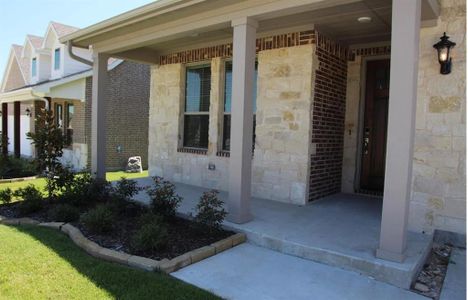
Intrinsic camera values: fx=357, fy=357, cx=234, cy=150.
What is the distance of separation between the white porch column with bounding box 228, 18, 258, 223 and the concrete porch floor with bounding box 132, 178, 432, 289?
12.7 inches

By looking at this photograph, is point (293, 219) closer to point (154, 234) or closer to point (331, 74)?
point (154, 234)

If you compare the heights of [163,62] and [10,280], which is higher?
[163,62]

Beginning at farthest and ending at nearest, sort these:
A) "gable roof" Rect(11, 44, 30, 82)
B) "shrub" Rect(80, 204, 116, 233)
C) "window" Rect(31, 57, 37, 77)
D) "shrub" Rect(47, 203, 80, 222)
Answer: "gable roof" Rect(11, 44, 30, 82) → "window" Rect(31, 57, 37, 77) → "shrub" Rect(47, 203, 80, 222) → "shrub" Rect(80, 204, 116, 233)

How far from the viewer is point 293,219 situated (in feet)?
16.0

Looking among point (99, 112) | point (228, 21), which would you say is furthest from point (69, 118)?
point (228, 21)

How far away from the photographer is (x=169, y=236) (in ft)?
13.8

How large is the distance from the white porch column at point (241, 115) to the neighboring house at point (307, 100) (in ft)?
0.05

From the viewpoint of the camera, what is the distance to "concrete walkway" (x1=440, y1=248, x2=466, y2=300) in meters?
3.16

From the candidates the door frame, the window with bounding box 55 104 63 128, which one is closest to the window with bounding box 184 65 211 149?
the door frame

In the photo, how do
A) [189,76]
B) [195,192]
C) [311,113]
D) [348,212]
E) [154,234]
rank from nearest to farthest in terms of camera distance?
[154,234] < [348,212] < [311,113] < [195,192] < [189,76]

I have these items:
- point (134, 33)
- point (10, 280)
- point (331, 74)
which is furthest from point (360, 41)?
point (10, 280)

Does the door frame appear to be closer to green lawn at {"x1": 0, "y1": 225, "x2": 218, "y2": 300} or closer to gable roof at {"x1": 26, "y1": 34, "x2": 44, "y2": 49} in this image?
green lawn at {"x1": 0, "y1": 225, "x2": 218, "y2": 300}

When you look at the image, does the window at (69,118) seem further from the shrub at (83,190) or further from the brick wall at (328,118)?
the brick wall at (328,118)

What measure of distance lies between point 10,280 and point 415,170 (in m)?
4.60
